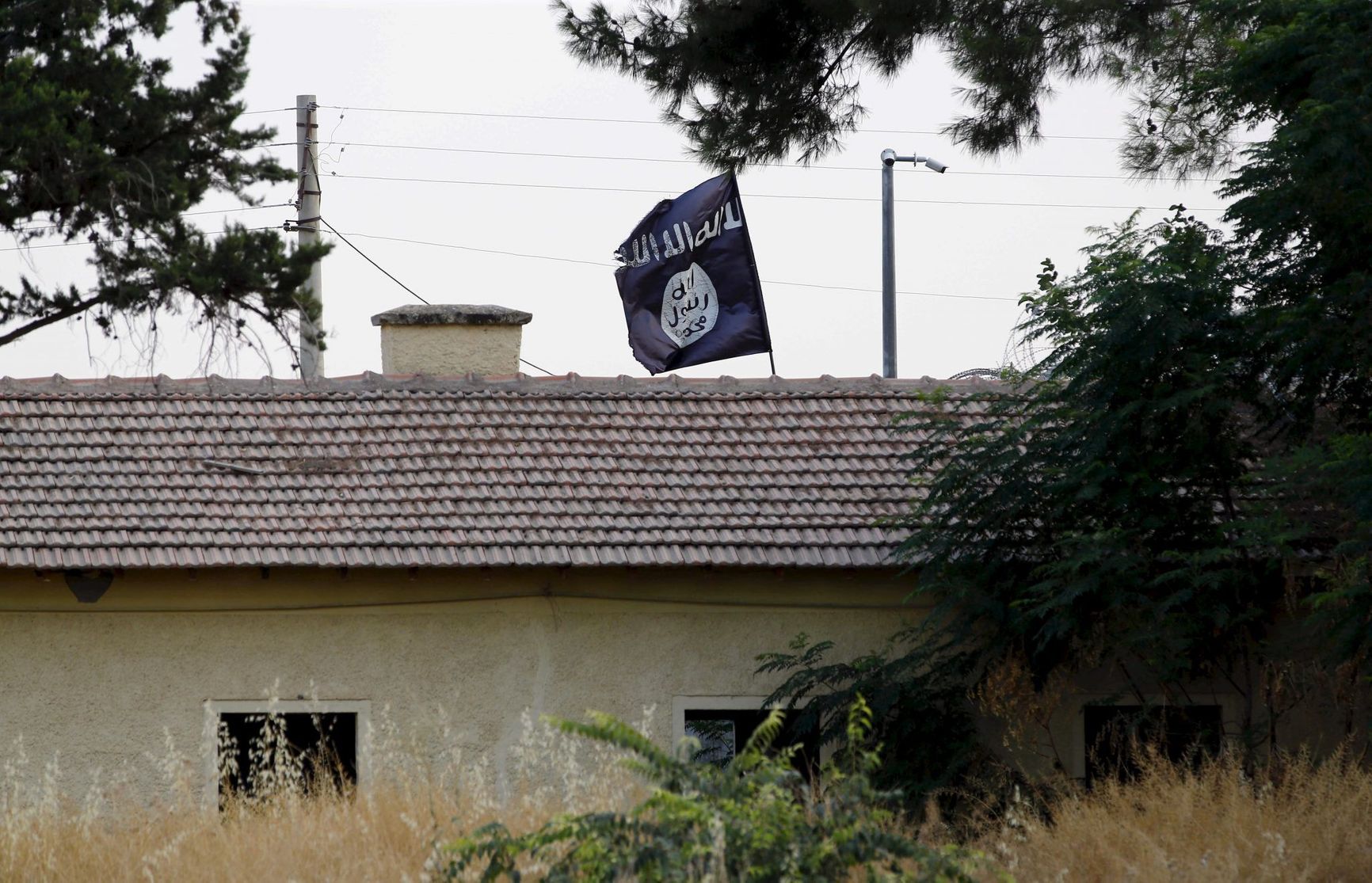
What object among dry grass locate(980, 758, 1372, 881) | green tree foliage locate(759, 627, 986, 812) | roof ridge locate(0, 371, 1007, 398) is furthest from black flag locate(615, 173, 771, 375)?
dry grass locate(980, 758, 1372, 881)

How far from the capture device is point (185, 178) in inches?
818

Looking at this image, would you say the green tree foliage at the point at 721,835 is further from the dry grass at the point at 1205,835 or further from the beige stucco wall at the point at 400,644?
the beige stucco wall at the point at 400,644

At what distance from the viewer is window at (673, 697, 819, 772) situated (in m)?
11.5

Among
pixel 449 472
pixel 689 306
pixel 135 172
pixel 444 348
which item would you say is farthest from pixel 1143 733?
pixel 135 172

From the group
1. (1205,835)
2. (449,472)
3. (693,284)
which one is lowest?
(1205,835)

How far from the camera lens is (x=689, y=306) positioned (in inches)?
613

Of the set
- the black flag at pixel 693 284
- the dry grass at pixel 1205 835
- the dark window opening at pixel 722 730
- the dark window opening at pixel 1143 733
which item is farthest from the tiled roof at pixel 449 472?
the dry grass at pixel 1205 835

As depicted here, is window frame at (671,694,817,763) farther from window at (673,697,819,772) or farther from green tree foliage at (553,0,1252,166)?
green tree foliage at (553,0,1252,166)

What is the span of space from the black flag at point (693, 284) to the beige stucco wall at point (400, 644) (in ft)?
13.5

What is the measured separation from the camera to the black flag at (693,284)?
50.1 feet

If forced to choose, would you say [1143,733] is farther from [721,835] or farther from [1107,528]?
[721,835]

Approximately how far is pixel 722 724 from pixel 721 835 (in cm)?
637

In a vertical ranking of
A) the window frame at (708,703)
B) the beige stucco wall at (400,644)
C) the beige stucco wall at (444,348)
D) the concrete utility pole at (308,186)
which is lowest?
the window frame at (708,703)

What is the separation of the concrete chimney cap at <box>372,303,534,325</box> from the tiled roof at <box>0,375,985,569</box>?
964 millimetres
